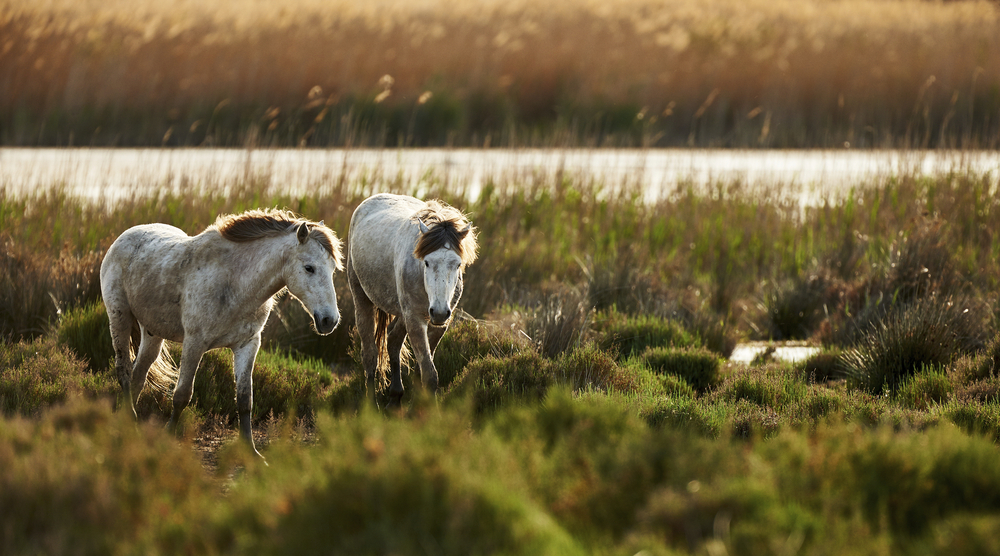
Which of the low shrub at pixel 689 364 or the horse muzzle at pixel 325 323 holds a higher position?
the horse muzzle at pixel 325 323

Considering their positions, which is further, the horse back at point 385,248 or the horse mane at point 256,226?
the horse back at point 385,248

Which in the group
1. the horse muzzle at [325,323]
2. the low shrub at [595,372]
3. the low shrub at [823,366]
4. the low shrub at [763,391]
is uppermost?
the horse muzzle at [325,323]

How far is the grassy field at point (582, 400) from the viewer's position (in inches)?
146

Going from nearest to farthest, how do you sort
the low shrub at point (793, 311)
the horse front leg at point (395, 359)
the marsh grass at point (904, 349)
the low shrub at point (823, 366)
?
the horse front leg at point (395, 359) < the marsh grass at point (904, 349) < the low shrub at point (823, 366) < the low shrub at point (793, 311)

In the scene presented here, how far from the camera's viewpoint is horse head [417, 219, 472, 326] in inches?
224

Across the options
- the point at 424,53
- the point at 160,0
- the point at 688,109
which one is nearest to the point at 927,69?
the point at 688,109

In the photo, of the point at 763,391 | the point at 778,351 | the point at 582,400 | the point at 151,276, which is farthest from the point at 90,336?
the point at 778,351

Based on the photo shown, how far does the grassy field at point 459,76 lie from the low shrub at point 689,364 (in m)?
7.84

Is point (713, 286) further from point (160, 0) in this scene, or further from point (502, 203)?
point (160, 0)

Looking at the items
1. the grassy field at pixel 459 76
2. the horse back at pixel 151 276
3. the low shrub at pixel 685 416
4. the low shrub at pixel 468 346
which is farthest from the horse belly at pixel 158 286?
the grassy field at pixel 459 76

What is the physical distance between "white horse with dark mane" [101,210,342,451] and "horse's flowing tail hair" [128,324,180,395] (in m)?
0.30

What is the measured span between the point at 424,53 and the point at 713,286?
13.5 metres

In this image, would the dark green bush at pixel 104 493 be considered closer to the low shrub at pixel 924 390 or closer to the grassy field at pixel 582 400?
the grassy field at pixel 582 400

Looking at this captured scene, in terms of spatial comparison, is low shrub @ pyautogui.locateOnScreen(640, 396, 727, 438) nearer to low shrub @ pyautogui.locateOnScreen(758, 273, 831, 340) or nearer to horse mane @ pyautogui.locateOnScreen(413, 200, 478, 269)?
horse mane @ pyautogui.locateOnScreen(413, 200, 478, 269)
